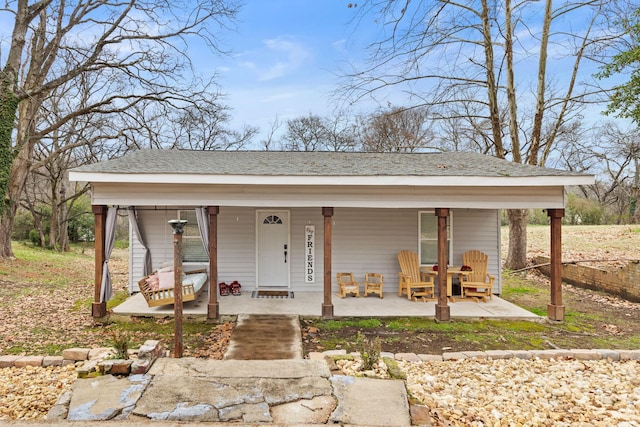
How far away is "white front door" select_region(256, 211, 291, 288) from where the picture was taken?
357 inches

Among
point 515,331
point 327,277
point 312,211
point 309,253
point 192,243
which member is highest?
point 312,211

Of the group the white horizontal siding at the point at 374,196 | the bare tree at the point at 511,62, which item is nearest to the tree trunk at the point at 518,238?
the bare tree at the point at 511,62

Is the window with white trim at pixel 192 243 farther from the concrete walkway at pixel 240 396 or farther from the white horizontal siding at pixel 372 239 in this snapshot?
the concrete walkway at pixel 240 396

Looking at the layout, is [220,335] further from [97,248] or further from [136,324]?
[97,248]

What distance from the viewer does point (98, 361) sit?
3.88m

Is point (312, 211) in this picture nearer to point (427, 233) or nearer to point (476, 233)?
point (427, 233)

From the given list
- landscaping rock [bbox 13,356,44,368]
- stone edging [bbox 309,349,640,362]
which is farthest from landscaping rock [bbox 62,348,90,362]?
stone edging [bbox 309,349,640,362]

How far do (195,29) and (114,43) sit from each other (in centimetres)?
288

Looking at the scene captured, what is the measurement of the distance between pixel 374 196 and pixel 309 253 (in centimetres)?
275

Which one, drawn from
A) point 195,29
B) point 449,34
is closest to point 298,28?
point 195,29

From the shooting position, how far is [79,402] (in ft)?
10.5

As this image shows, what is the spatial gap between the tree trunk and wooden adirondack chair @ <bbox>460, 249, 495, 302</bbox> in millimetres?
4421

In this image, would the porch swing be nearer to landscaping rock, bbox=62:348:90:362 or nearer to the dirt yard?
landscaping rock, bbox=62:348:90:362

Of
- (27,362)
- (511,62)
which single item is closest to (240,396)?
(27,362)
